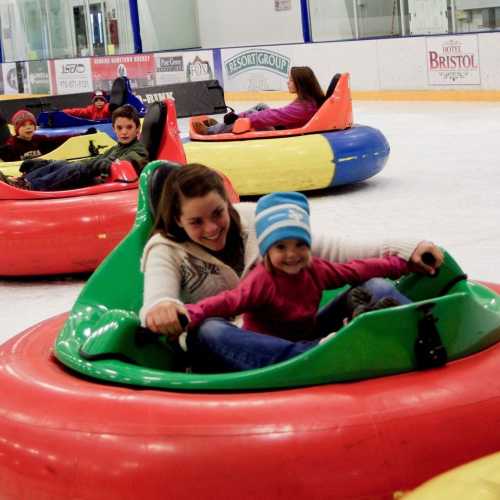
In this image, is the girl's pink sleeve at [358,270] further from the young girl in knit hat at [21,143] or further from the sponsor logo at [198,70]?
the sponsor logo at [198,70]

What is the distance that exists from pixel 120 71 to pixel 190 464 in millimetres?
13945

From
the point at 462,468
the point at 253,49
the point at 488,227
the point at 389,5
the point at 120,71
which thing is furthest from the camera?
the point at 120,71

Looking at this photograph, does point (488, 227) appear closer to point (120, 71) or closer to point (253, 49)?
point (253, 49)

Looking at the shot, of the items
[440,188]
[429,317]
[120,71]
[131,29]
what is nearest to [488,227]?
[440,188]

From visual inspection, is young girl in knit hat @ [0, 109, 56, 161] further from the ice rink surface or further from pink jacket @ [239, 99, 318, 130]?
the ice rink surface

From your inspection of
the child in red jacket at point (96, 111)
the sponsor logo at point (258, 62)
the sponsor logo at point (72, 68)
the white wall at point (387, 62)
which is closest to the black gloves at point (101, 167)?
the child in red jacket at point (96, 111)

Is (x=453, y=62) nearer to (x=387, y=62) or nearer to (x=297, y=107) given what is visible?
(x=387, y=62)

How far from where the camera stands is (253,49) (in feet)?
45.8

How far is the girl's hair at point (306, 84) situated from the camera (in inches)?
257

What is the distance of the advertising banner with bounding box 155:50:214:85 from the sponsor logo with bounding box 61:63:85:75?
1864 mm

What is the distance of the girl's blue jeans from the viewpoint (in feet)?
7.65

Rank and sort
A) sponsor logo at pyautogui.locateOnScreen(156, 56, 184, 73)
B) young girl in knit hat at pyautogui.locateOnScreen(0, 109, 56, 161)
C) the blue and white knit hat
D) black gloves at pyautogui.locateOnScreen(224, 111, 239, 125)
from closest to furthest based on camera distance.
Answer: the blue and white knit hat, young girl in knit hat at pyautogui.locateOnScreen(0, 109, 56, 161), black gloves at pyautogui.locateOnScreen(224, 111, 239, 125), sponsor logo at pyautogui.locateOnScreen(156, 56, 184, 73)

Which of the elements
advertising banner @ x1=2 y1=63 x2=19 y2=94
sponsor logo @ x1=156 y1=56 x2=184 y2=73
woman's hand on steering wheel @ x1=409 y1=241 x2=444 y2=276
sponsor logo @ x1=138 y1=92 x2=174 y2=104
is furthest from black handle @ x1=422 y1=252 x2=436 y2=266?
advertising banner @ x1=2 y1=63 x2=19 y2=94

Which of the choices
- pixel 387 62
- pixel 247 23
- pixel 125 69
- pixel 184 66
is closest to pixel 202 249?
pixel 387 62
